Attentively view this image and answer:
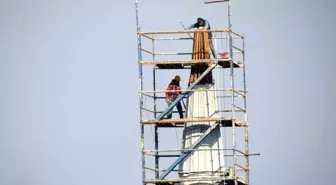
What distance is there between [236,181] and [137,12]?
41.6ft

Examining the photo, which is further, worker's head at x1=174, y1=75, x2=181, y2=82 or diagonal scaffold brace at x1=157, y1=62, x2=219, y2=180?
worker's head at x1=174, y1=75, x2=181, y2=82

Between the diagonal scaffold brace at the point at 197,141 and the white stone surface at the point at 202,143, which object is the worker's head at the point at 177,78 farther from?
the white stone surface at the point at 202,143

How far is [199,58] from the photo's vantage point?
251ft

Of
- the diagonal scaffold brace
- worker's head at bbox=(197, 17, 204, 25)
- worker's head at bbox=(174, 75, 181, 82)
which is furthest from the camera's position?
worker's head at bbox=(197, 17, 204, 25)

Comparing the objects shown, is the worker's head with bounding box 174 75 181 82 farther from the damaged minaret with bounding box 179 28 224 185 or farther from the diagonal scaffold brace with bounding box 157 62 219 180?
the diagonal scaffold brace with bounding box 157 62 219 180

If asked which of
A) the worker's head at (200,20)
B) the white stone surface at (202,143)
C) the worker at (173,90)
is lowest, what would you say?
the white stone surface at (202,143)

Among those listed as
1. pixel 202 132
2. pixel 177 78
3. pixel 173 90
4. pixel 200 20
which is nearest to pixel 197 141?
pixel 202 132

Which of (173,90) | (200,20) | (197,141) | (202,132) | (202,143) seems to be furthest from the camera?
(200,20)

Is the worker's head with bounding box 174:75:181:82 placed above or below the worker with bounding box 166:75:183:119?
above

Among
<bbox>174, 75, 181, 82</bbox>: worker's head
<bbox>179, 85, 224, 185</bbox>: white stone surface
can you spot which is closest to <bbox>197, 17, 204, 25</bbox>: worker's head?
<bbox>174, 75, 181, 82</bbox>: worker's head

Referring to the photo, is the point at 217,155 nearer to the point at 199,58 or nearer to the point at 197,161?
the point at 197,161

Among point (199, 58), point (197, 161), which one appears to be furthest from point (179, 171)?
point (199, 58)

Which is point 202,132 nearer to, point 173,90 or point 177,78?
point 173,90

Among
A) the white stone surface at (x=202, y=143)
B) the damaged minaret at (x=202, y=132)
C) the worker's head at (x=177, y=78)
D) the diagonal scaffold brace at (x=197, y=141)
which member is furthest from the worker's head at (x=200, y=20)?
the white stone surface at (x=202, y=143)
